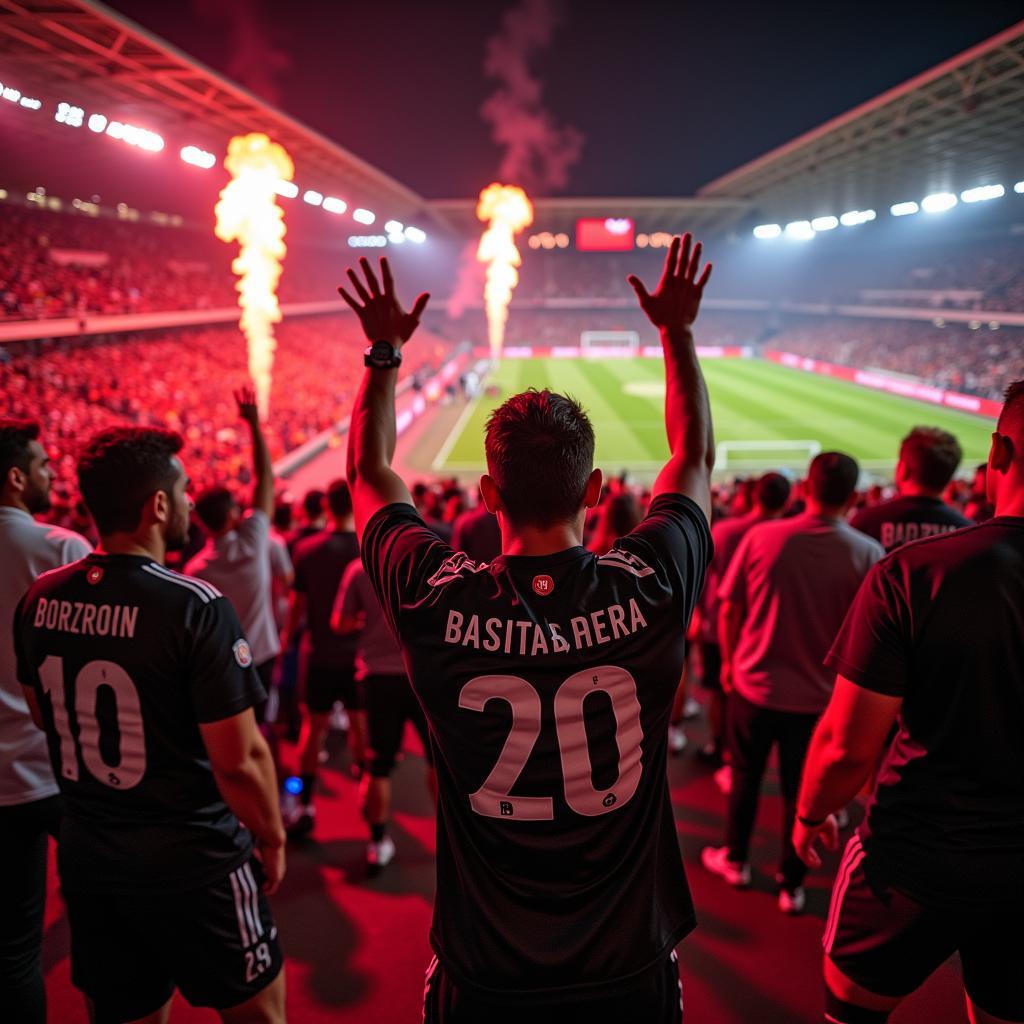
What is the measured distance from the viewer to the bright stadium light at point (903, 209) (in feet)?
127

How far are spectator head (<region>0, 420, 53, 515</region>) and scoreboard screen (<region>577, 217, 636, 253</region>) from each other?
53.4 m

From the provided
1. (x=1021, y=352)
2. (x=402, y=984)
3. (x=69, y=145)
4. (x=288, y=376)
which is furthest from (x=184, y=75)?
(x=1021, y=352)

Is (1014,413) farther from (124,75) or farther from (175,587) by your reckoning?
(124,75)

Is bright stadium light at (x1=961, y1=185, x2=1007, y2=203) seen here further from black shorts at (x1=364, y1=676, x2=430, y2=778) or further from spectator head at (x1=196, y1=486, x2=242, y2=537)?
spectator head at (x1=196, y1=486, x2=242, y2=537)

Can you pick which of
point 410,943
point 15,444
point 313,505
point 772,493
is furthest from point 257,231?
point 410,943

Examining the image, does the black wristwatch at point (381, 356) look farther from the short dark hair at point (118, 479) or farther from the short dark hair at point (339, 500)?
the short dark hair at point (339, 500)

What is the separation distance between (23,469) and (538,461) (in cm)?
265

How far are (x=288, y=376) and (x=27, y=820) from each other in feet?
102

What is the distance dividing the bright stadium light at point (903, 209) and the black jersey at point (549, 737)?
45.7 m

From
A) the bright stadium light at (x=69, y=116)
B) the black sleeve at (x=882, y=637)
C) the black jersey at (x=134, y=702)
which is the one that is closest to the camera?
the black sleeve at (x=882, y=637)

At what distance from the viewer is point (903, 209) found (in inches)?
1561

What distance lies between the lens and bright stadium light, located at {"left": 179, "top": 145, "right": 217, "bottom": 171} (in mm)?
22336

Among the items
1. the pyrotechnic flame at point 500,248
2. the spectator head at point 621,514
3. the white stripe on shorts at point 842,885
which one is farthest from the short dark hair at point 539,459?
the pyrotechnic flame at point 500,248

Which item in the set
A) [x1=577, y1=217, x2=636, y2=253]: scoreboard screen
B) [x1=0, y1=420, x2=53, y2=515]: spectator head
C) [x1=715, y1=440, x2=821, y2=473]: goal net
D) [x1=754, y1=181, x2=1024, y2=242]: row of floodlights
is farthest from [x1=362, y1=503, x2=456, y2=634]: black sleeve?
[x1=577, y1=217, x2=636, y2=253]: scoreboard screen
